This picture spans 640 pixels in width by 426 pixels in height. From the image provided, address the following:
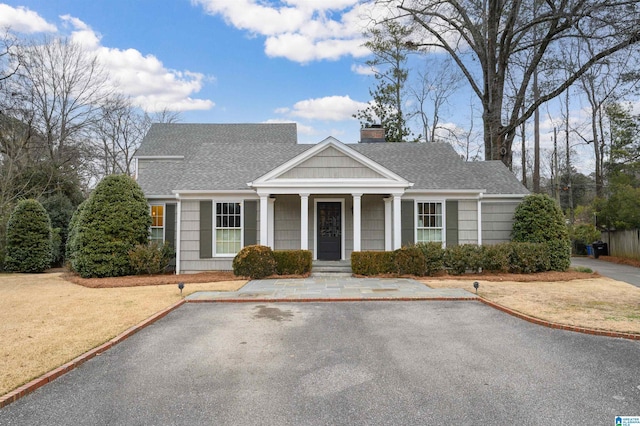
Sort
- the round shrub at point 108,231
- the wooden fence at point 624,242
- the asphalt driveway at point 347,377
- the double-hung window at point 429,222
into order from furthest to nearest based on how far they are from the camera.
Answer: the wooden fence at point 624,242, the double-hung window at point 429,222, the round shrub at point 108,231, the asphalt driveway at point 347,377

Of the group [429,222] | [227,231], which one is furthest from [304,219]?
[429,222]

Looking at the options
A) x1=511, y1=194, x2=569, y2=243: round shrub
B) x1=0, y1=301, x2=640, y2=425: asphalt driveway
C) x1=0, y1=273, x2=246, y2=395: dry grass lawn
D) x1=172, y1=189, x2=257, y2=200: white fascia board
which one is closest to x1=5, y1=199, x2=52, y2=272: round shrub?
x1=0, y1=273, x2=246, y2=395: dry grass lawn

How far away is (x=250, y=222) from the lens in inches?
546

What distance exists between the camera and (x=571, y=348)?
5.67 m

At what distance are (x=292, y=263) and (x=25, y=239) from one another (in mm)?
10972

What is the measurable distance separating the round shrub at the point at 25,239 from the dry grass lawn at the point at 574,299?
14740 mm

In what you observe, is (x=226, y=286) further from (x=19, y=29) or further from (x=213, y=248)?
(x=19, y=29)

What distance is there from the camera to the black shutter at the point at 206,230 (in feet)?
45.1

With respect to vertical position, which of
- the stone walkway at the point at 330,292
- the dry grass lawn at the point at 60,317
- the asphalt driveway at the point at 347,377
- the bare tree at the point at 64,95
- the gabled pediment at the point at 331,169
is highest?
the bare tree at the point at 64,95

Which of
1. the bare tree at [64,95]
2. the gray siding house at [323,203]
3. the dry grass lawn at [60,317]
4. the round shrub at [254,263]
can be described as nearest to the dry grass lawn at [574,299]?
the gray siding house at [323,203]

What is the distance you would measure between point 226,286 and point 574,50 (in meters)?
23.3

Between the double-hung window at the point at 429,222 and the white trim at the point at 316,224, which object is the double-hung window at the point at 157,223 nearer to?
the white trim at the point at 316,224

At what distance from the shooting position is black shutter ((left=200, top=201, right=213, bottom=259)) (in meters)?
13.8

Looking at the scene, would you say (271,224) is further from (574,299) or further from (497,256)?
(574,299)
